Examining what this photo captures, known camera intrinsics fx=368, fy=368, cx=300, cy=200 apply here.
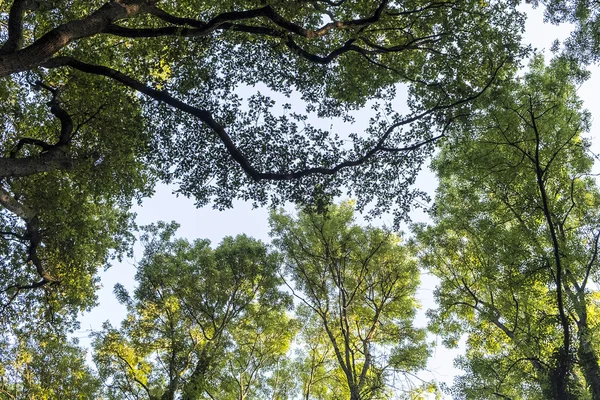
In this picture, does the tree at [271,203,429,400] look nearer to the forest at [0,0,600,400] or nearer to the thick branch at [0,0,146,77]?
the forest at [0,0,600,400]

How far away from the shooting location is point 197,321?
50.3 feet

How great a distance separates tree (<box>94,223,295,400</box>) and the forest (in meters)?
0.10

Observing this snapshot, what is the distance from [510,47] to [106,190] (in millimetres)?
11124

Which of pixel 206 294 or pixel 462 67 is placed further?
pixel 206 294

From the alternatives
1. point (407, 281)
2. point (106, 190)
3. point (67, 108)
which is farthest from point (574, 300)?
point (67, 108)

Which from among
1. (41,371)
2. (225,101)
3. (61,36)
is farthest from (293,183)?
(41,371)

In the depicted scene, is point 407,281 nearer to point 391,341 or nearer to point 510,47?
point 391,341

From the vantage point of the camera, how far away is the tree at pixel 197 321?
14.1 meters

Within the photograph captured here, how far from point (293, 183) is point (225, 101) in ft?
9.50

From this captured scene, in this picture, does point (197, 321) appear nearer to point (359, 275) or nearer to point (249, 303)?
point (249, 303)

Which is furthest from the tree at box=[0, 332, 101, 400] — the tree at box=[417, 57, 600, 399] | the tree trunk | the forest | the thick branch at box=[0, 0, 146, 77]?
the tree trunk

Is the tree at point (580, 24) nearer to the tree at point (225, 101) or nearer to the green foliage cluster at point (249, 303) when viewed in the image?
the tree at point (225, 101)

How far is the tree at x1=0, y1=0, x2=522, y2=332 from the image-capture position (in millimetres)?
8867

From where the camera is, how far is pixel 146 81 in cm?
985
